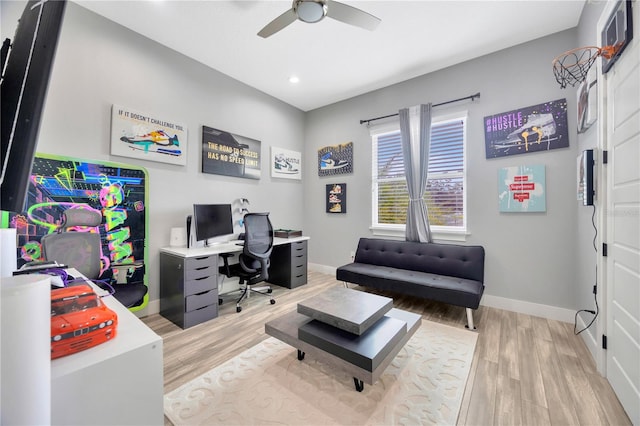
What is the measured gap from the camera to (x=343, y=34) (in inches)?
108

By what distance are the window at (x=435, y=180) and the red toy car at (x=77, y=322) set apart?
3.49m

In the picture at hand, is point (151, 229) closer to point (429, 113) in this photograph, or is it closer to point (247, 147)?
point (247, 147)

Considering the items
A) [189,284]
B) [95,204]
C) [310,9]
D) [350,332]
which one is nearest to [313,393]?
[350,332]

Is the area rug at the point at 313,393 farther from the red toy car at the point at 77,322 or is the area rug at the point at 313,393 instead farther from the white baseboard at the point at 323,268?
the white baseboard at the point at 323,268

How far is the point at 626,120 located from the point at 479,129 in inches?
67.7

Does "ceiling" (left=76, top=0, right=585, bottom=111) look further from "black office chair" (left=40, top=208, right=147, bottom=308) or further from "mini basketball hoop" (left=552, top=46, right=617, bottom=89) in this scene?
"black office chair" (left=40, top=208, right=147, bottom=308)

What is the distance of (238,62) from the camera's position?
10.8 feet

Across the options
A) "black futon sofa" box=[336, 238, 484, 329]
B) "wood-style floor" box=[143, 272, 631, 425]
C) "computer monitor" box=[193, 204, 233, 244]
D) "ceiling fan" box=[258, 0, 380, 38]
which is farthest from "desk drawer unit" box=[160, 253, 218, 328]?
"ceiling fan" box=[258, 0, 380, 38]

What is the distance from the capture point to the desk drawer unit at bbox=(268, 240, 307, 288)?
375cm

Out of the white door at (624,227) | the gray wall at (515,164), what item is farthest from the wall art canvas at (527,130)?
the white door at (624,227)

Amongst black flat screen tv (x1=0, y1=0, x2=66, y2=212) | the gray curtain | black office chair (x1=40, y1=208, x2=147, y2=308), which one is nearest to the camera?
black flat screen tv (x1=0, y1=0, x2=66, y2=212)

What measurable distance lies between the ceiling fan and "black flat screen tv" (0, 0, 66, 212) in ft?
5.81

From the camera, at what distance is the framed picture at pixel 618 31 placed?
4.83ft

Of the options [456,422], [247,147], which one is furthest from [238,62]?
[456,422]
